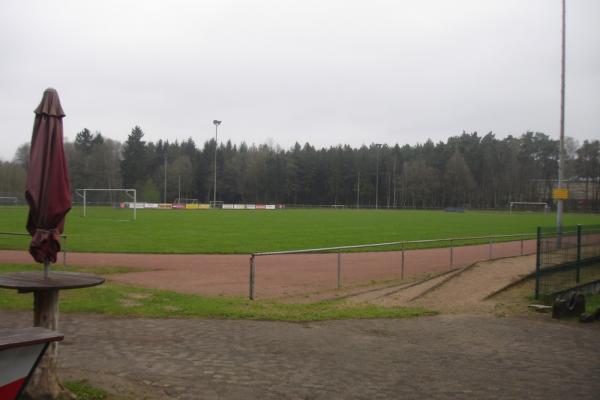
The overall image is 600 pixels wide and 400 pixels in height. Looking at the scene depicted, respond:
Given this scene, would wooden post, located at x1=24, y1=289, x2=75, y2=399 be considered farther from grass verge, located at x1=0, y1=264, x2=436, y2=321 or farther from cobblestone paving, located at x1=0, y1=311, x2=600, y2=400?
grass verge, located at x1=0, y1=264, x2=436, y2=321

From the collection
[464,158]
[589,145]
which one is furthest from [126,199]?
[589,145]

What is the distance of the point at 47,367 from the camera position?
464 centimetres

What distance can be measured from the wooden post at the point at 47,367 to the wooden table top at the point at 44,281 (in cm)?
11

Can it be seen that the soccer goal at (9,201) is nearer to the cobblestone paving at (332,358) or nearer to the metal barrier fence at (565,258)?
the cobblestone paving at (332,358)

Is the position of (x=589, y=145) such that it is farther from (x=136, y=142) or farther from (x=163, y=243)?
(x=163, y=243)

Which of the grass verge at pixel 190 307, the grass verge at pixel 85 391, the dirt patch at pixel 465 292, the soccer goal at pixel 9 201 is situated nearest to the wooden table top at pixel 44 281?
the grass verge at pixel 85 391

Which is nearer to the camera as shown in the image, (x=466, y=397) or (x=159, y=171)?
(x=466, y=397)

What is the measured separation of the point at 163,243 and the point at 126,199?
234ft

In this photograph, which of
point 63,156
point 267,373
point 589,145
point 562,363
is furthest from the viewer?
point 589,145

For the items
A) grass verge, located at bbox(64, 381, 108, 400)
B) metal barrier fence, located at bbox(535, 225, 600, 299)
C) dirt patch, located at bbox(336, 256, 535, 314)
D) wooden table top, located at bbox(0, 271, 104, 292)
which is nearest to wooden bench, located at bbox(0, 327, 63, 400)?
wooden table top, located at bbox(0, 271, 104, 292)

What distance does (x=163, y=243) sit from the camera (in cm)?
2458

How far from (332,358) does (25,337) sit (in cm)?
387

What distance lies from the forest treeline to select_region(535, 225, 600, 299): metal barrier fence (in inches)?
3918

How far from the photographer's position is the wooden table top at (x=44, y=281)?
176 inches
